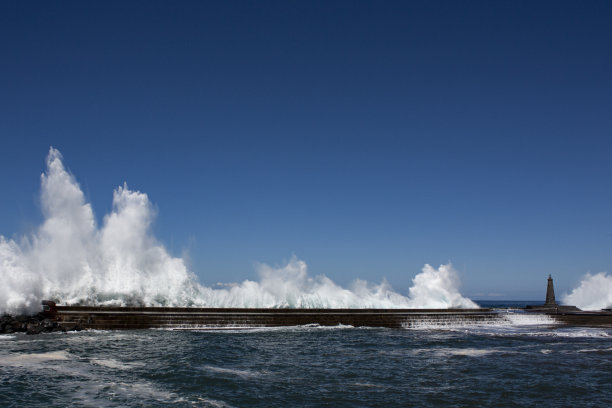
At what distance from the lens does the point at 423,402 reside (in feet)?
59.4

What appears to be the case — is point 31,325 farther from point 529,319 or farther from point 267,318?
point 529,319

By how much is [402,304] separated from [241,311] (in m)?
32.3

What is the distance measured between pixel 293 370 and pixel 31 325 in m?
23.6

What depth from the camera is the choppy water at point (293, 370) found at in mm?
18266

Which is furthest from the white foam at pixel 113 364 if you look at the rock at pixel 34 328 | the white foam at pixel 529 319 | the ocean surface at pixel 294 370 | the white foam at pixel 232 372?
the white foam at pixel 529 319

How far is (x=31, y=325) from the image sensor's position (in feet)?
116

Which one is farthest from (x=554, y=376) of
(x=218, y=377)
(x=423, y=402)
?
(x=218, y=377)

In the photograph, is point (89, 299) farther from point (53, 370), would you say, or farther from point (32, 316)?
point (53, 370)

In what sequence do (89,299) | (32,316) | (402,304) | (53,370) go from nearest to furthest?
(53,370)
(32,316)
(89,299)
(402,304)

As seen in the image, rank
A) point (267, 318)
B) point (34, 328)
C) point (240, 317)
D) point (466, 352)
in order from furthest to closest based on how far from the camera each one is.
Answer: point (267, 318) < point (240, 317) < point (34, 328) < point (466, 352)

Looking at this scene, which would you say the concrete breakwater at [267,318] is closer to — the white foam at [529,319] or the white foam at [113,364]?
the white foam at [529,319]

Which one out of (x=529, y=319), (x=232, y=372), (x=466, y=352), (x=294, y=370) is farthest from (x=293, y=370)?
(x=529, y=319)

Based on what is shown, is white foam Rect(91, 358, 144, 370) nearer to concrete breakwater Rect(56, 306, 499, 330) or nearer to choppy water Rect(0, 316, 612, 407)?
choppy water Rect(0, 316, 612, 407)

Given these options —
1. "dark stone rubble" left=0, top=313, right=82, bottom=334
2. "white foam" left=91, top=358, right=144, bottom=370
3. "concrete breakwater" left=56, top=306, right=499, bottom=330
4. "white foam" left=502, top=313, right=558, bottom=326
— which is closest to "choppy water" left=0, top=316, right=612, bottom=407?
"white foam" left=91, top=358, right=144, bottom=370
